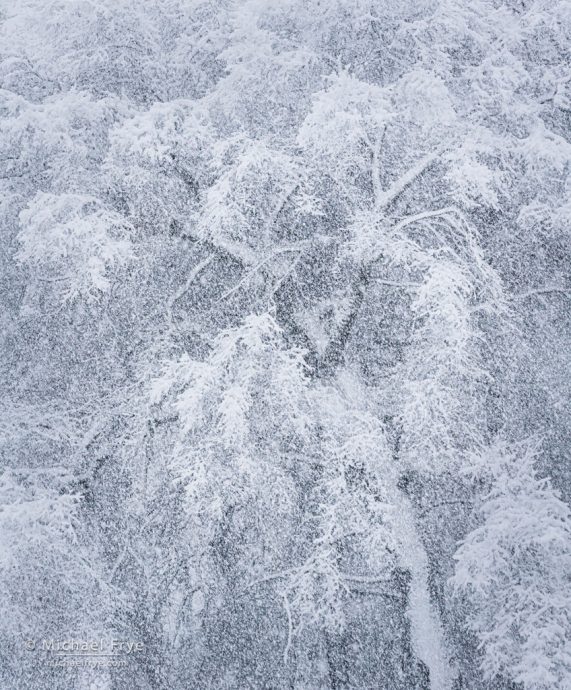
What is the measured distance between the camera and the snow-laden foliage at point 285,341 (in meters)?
3.51

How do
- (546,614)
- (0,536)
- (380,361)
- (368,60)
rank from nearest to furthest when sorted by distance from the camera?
(546,614) < (0,536) < (380,361) < (368,60)

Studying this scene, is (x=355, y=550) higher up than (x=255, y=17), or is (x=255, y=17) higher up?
(x=255, y=17)

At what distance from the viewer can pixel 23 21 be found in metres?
4.48

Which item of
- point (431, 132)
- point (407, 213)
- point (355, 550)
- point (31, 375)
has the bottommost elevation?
point (355, 550)

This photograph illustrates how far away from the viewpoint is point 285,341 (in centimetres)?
385

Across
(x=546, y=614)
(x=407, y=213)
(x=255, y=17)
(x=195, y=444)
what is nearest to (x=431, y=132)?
(x=407, y=213)

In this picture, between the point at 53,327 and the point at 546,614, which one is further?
the point at 53,327

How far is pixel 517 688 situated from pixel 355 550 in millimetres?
918

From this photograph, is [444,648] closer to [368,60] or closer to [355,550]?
[355,550]

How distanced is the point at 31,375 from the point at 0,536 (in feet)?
3.22

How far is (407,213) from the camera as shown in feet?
13.3

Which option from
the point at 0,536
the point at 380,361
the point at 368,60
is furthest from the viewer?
the point at 368,60

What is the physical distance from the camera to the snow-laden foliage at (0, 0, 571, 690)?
3508mm

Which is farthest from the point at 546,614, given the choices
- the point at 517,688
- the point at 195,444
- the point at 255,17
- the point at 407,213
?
the point at 255,17
